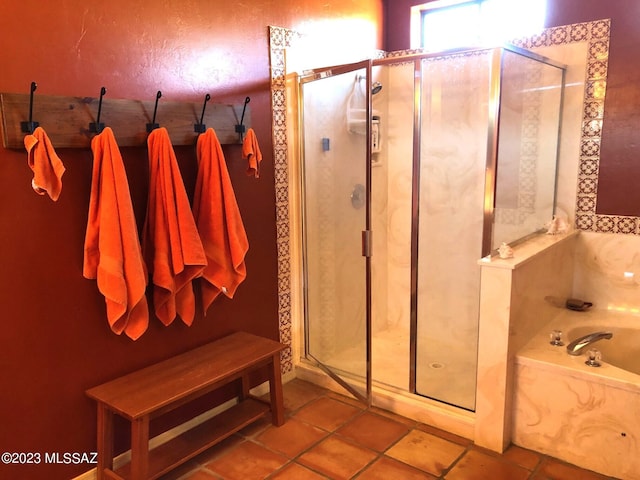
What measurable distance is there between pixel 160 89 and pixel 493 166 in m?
1.53

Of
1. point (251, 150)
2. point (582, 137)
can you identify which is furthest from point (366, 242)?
point (582, 137)

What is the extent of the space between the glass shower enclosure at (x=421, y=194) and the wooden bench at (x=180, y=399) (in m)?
0.59

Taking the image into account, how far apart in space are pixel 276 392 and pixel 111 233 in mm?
1161

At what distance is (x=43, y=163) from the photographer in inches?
67.8

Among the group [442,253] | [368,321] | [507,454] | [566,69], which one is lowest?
[507,454]

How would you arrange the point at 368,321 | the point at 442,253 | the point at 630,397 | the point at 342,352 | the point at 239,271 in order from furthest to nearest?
the point at 442,253 → the point at 342,352 → the point at 368,321 → the point at 239,271 → the point at 630,397

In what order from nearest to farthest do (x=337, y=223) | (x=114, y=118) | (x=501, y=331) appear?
(x=114, y=118) < (x=501, y=331) < (x=337, y=223)

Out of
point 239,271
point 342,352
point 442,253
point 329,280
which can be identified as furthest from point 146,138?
point 442,253

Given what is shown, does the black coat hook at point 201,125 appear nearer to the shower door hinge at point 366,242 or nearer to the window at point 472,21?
the shower door hinge at point 366,242

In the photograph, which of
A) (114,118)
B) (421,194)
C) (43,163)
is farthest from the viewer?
(421,194)

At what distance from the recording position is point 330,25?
3.05 meters

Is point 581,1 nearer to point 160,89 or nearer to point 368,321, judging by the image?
point 368,321

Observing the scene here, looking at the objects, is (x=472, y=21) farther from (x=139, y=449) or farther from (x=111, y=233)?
(x=139, y=449)

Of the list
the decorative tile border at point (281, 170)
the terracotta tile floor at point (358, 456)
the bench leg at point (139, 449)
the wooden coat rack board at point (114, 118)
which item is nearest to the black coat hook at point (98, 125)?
the wooden coat rack board at point (114, 118)
